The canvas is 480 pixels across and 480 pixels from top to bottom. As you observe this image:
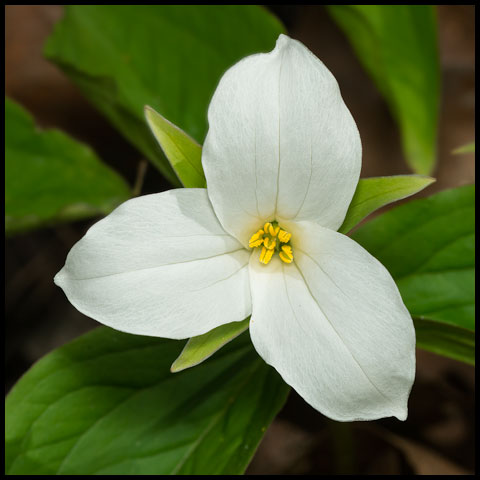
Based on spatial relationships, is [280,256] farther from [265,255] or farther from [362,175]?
[362,175]

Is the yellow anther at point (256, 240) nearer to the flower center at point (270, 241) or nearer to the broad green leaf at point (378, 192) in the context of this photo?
the flower center at point (270, 241)

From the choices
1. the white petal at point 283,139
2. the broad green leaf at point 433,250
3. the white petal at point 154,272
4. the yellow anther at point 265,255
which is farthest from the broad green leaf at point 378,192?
the broad green leaf at point 433,250

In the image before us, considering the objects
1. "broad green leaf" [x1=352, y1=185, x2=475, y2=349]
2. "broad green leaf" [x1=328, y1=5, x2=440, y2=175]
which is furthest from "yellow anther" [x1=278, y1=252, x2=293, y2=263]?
"broad green leaf" [x1=328, y1=5, x2=440, y2=175]

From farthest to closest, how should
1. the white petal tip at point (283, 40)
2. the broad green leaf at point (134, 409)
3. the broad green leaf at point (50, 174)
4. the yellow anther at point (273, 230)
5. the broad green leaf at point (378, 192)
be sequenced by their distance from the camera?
the broad green leaf at point (50, 174)
the broad green leaf at point (134, 409)
the yellow anther at point (273, 230)
the broad green leaf at point (378, 192)
the white petal tip at point (283, 40)

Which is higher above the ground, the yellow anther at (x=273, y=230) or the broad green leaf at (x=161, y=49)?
the broad green leaf at (x=161, y=49)

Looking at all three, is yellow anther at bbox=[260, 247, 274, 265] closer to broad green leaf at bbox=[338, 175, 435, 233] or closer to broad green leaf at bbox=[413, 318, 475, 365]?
broad green leaf at bbox=[338, 175, 435, 233]

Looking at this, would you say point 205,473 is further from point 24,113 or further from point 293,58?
point 24,113
